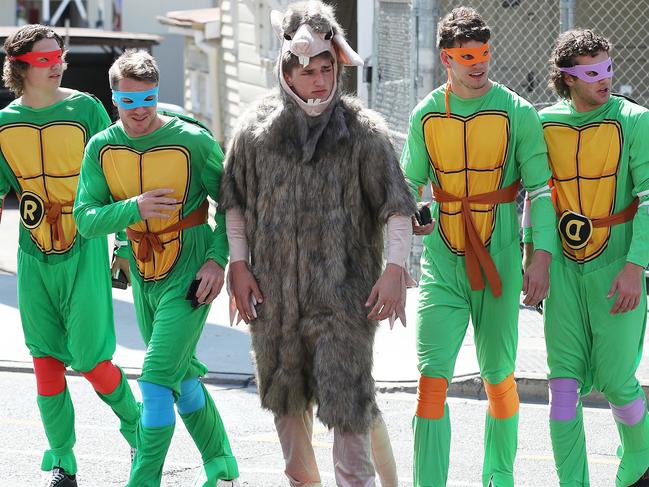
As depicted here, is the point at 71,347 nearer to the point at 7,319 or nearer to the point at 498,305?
the point at 498,305

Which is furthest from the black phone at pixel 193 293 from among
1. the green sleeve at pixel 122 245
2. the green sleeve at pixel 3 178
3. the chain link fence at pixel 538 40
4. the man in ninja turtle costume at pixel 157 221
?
the chain link fence at pixel 538 40

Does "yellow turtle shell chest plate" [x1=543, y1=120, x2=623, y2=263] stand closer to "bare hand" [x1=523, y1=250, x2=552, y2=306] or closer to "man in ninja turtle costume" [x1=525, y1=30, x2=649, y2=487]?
"man in ninja turtle costume" [x1=525, y1=30, x2=649, y2=487]

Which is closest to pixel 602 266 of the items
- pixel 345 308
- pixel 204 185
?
pixel 345 308

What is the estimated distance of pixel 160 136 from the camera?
543cm

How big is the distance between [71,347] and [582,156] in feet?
7.93

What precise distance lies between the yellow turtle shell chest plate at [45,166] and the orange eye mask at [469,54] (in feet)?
5.83

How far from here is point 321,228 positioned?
5043 millimetres

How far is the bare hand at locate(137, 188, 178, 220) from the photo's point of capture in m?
5.19

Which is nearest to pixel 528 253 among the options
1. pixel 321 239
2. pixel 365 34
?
pixel 321 239

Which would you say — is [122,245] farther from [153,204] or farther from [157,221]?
[153,204]

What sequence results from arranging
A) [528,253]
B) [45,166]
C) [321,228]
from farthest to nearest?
[45,166] < [528,253] < [321,228]

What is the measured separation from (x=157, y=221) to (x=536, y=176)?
5.10 feet

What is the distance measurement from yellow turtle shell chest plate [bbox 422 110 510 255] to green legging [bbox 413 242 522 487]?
0.48ft

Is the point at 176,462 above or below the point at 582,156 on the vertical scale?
below
